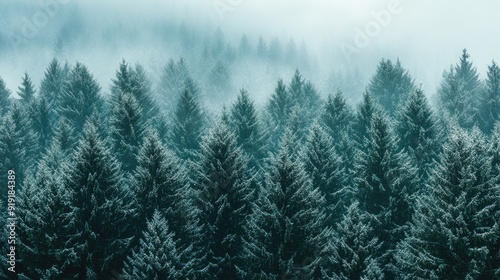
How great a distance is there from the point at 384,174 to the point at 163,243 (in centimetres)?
1560

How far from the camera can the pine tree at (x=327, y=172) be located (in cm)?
2961

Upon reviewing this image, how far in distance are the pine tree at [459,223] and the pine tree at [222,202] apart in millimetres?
10116

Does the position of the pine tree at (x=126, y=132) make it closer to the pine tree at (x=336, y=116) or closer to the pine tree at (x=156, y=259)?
the pine tree at (x=156, y=259)

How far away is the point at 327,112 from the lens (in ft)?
137

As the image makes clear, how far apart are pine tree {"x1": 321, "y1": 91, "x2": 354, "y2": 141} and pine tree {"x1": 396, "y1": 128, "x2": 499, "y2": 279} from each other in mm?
18528

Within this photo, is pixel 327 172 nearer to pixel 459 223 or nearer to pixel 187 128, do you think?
pixel 459 223

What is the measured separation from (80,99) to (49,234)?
27743mm

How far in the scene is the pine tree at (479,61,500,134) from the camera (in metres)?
45.6

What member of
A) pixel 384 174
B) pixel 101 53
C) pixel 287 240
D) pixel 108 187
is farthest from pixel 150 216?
pixel 101 53

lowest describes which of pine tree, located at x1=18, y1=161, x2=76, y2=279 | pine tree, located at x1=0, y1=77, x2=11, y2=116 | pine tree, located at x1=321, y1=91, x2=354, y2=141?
pine tree, located at x1=18, y1=161, x2=76, y2=279

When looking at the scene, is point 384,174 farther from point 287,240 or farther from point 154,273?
point 154,273

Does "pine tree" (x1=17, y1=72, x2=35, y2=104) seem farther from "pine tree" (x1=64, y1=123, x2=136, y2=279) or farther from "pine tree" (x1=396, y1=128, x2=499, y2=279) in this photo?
"pine tree" (x1=396, y1=128, x2=499, y2=279)

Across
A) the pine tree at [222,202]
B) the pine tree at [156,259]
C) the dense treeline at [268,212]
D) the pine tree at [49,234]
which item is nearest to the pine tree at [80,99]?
the dense treeline at [268,212]

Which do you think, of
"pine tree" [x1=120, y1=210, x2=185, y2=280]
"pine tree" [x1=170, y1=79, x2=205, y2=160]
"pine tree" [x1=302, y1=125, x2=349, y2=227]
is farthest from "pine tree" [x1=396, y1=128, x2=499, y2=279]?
"pine tree" [x1=170, y1=79, x2=205, y2=160]
